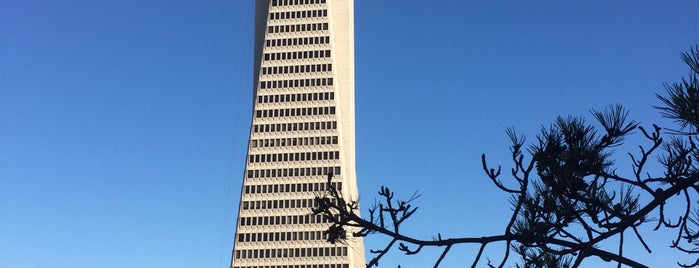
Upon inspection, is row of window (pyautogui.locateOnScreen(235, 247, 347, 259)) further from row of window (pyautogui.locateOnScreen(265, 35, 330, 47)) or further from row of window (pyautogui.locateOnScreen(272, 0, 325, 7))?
row of window (pyautogui.locateOnScreen(272, 0, 325, 7))

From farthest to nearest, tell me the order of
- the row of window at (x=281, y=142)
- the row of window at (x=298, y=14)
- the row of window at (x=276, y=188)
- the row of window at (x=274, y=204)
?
the row of window at (x=298, y=14), the row of window at (x=281, y=142), the row of window at (x=276, y=188), the row of window at (x=274, y=204)

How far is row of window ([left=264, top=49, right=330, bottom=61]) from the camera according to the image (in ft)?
519

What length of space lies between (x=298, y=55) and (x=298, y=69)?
120 inches

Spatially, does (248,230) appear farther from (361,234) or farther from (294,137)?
(361,234)

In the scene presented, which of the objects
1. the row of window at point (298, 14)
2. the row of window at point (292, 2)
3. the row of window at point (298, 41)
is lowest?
the row of window at point (298, 41)

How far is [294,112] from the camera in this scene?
158m

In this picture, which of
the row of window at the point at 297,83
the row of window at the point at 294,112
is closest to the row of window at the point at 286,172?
the row of window at the point at 294,112

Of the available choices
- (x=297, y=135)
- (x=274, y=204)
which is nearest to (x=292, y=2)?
(x=297, y=135)

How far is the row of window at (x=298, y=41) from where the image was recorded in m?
158

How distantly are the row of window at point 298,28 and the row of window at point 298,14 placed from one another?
1.99m

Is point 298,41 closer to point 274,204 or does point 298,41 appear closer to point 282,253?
point 274,204

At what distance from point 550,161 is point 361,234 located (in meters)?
2.46

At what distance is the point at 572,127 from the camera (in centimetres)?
926

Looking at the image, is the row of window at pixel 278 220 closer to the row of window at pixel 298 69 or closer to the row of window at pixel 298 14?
the row of window at pixel 298 69
